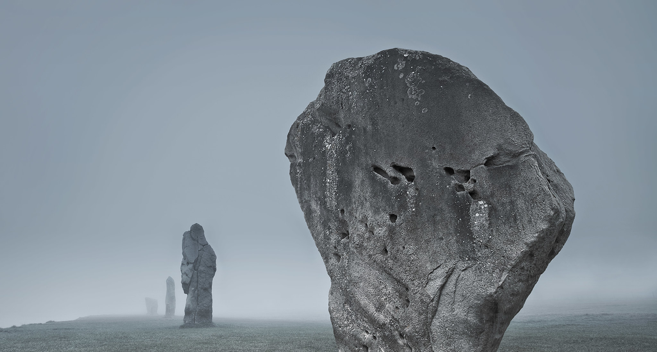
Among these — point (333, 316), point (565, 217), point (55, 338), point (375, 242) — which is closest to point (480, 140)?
point (565, 217)

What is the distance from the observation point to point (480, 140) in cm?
683

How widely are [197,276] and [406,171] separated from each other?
76.5 ft

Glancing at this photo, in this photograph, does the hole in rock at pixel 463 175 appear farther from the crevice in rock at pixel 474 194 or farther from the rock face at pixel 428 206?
the crevice in rock at pixel 474 194

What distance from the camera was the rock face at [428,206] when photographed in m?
6.52

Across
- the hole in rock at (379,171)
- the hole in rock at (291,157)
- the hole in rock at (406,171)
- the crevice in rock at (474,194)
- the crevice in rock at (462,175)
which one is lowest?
the crevice in rock at (474,194)

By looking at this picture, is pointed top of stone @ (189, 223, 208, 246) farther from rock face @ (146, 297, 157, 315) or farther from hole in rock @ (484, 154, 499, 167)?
rock face @ (146, 297, 157, 315)

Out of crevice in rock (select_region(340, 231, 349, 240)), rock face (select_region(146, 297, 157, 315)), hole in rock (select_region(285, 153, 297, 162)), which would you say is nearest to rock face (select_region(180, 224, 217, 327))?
hole in rock (select_region(285, 153, 297, 162))

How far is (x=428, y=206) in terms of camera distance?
7199 millimetres

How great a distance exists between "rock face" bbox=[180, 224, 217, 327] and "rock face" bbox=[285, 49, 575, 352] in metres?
20.8

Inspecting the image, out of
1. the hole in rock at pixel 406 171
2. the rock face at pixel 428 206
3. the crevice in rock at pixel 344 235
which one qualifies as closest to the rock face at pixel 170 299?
the rock face at pixel 428 206

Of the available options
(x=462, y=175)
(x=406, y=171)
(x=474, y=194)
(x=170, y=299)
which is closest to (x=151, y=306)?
(x=170, y=299)

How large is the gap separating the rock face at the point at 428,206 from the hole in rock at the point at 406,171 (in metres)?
0.04

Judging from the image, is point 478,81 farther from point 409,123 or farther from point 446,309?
point 446,309

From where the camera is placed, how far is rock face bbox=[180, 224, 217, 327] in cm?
2717
